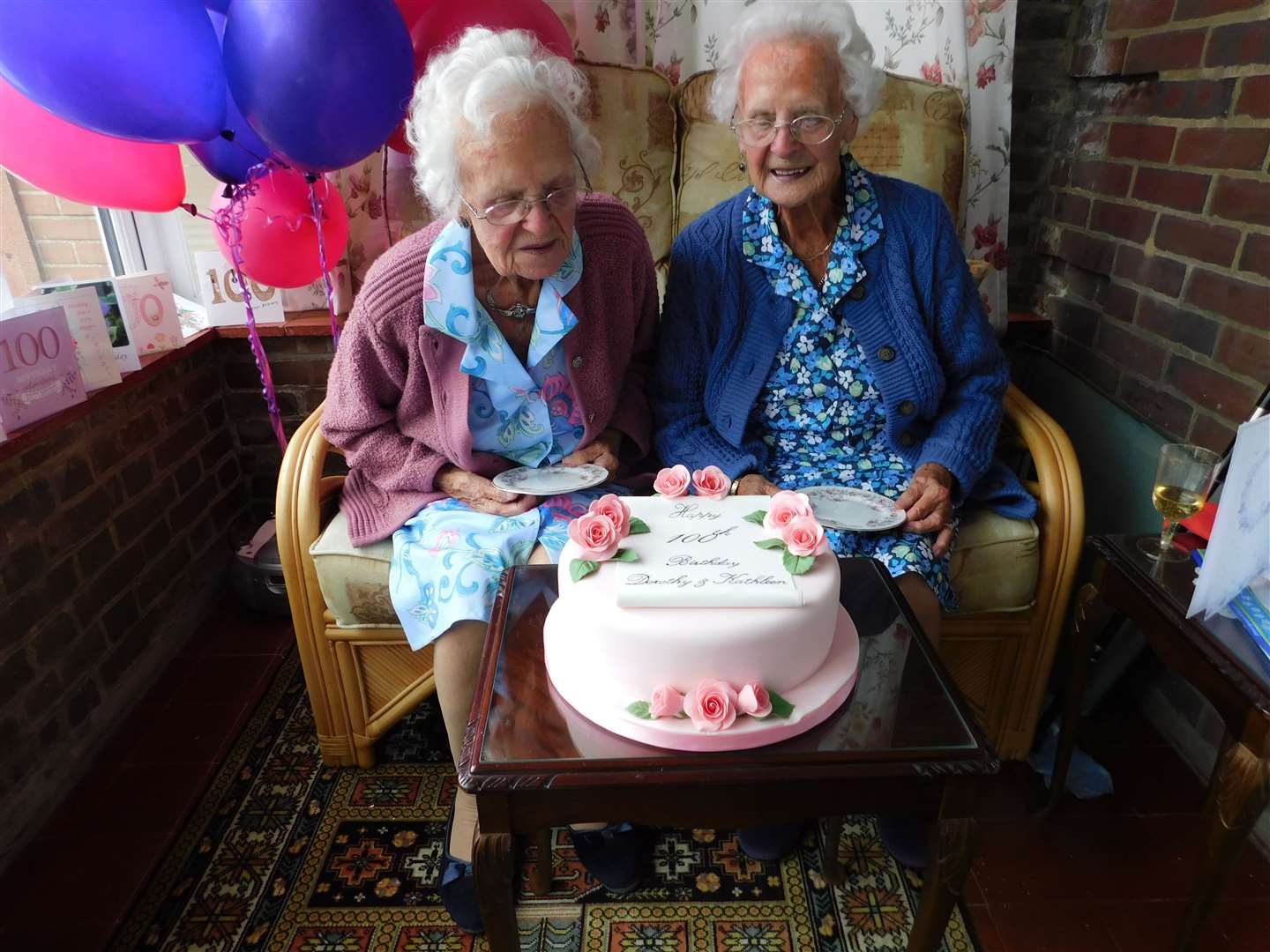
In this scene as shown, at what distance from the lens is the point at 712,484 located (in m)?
1.12

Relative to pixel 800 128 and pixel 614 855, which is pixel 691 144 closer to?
pixel 800 128

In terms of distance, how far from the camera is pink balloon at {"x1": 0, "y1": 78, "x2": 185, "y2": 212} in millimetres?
1342

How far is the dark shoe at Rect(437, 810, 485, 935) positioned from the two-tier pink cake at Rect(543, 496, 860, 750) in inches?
24.6

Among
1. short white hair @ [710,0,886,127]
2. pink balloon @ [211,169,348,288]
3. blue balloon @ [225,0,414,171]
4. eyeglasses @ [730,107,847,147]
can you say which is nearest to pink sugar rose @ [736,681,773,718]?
eyeglasses @ [730,107,847,147]

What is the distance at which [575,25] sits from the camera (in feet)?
6.65

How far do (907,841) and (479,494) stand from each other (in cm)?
100

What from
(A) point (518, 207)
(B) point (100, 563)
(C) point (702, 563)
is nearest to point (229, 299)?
(B) point (100, 563)

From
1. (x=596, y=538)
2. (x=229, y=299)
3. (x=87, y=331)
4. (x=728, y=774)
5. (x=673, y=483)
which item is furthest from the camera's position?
(x=229, y=299)

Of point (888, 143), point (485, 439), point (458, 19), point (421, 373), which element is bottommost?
point (485, 439)

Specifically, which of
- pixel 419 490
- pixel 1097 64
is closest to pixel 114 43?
pixel 419 490

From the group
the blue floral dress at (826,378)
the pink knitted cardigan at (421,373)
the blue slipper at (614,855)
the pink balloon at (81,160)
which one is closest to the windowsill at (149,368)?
the pink balloon at (81,160)

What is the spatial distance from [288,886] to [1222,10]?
2.38m

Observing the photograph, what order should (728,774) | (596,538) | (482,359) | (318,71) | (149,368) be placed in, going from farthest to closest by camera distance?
(149,368)
(482,359)
(318,71)
(596,538)
(728,774)

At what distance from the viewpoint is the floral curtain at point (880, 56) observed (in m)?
1.96
